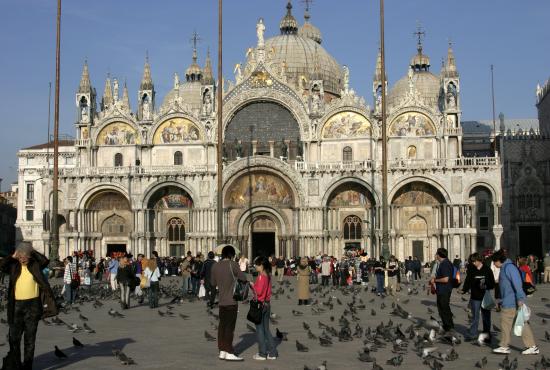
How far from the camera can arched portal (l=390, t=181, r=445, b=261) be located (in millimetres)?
58406

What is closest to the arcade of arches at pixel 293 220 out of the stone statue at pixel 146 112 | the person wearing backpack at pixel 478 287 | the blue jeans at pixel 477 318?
the stone statue at pixel 146 112

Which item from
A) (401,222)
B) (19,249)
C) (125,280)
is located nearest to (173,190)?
(401,222)

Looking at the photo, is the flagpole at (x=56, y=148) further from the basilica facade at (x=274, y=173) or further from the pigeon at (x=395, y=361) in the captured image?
the pigeon at (x=395, y=361)

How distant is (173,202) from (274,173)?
8229 mm

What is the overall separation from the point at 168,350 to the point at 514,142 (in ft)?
197

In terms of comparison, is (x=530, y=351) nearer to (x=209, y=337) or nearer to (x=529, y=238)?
(x=209, y=337)

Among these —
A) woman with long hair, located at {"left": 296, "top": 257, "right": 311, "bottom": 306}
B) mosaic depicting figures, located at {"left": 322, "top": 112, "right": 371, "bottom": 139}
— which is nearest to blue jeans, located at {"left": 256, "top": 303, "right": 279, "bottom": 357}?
woman with long hair, located at {"left": 296, "top": 257, "right": 311, "bottom": 306}

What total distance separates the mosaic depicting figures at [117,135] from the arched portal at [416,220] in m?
20.3

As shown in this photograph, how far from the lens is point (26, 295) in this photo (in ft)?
43.5

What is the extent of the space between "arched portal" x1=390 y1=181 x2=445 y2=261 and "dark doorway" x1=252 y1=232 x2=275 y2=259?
8899 millimetres

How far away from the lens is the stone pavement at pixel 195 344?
47.9ft

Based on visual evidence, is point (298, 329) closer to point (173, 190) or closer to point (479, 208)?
point (173, 190)

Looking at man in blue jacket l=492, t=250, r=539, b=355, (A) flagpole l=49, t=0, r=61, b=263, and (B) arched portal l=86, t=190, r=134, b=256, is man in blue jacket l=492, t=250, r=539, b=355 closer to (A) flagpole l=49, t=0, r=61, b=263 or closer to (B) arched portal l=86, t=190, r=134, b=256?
(A) flagpole l=49, t=0, r=61, b=263

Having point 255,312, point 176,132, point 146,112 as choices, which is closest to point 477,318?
point 255,312
